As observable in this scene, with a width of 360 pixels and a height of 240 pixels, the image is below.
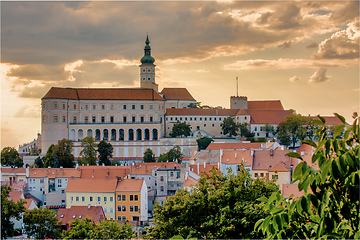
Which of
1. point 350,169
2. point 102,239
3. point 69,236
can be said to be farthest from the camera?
point 69,236

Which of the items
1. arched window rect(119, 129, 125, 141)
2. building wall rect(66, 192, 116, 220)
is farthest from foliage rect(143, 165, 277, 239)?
arched window rect(119, 129, 125, 141)

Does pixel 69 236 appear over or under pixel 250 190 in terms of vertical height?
under

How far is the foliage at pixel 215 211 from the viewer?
1402 cm

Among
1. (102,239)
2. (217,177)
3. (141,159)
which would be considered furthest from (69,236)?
(141,159)

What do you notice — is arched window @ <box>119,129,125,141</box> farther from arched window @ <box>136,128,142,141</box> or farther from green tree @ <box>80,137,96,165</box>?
green tree @ <box>80,137,96,165</box>

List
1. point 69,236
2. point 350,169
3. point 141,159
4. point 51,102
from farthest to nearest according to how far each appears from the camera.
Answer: point 51,102 → point 141,159 → point 69,236 → point 350,169

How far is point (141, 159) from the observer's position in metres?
74.8

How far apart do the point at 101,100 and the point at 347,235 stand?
264 ft

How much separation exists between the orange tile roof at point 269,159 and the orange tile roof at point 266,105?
1889 inches

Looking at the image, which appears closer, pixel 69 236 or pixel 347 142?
pixel 347 142

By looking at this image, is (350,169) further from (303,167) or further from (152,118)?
(152,118)

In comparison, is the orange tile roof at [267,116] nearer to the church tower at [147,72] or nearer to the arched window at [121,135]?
the church tower at [147,72]

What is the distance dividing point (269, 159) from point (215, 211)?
3200 cm

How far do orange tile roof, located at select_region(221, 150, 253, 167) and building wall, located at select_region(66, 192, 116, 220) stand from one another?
11.8m
